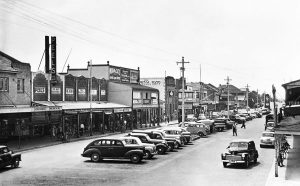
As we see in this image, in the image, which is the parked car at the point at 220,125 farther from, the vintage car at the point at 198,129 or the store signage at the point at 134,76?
the store signage at the point at 134,76

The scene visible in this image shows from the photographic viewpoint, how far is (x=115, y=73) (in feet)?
201

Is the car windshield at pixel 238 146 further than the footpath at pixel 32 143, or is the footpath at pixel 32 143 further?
the footpath at pixel 32 143

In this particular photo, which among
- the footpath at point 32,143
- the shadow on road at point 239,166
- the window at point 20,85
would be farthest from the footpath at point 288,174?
the window at point 20,85

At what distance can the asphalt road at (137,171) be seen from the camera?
18.6 meters

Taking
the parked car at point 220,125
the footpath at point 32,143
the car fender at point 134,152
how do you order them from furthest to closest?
the parked car at point 220,125 → the footpath at point 32,143 → the car fender at point 134,152

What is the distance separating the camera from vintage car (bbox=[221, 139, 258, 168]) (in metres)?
22.5

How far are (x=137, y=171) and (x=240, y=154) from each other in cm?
600

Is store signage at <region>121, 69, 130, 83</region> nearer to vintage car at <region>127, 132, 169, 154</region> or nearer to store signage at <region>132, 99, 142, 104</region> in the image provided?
store signage at <region>132, 99, 142, 104</region>

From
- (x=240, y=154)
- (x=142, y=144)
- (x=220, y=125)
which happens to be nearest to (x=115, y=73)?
(x=220, y=125)

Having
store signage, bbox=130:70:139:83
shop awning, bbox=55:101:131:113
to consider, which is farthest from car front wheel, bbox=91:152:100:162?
store signage, bbox=130:70:139:83

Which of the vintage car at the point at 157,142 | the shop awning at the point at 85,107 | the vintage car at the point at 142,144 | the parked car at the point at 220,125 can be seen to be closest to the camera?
the vintage car at the point at 142,144

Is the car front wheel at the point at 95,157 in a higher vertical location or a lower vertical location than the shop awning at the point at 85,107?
lower

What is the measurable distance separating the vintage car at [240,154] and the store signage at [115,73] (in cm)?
3801

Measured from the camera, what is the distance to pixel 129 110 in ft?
181
